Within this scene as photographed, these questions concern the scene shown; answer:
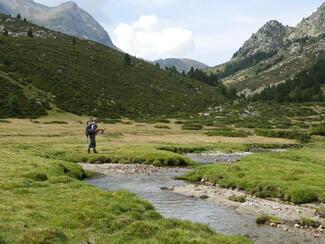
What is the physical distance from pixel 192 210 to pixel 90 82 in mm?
129997

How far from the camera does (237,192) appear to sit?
128ft

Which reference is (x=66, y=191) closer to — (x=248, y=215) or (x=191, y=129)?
(x=248, y=215)

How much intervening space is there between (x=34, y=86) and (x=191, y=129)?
162ft

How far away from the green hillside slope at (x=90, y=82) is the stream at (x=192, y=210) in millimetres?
84928

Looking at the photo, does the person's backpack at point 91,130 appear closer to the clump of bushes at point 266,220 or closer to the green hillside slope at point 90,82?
the clump of bushes at point 266,220

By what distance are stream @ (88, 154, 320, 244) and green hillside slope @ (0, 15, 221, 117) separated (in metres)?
84.9

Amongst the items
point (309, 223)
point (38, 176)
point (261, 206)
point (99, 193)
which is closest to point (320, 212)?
point (309, 223)

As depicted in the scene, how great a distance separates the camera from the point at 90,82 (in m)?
158

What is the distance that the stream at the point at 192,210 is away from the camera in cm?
2608

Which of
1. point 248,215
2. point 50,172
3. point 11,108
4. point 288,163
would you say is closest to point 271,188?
point 248,215

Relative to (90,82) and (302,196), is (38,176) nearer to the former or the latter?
(302,196)

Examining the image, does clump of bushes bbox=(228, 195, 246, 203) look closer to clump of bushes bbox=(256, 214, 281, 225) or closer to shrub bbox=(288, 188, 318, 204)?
shrub bbox=(288, 188, 318, 204)

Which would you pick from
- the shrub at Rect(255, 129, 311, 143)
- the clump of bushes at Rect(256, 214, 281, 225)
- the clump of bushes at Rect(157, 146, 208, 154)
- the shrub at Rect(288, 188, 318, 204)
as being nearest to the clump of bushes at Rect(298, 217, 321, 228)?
the clump of bushes at Rect(256, 214, 281, 225)

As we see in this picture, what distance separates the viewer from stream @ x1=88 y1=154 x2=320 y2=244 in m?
26.1
